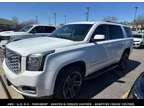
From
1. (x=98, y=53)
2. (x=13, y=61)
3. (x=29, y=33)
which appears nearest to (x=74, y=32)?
(x=98, y=53)

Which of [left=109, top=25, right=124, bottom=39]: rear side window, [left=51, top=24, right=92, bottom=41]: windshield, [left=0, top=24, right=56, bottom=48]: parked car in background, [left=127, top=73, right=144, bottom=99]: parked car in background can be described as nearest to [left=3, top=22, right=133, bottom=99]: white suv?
[left=51, top=24, right=92, bottom=41]: windshield

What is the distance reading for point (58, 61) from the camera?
3.57 meters

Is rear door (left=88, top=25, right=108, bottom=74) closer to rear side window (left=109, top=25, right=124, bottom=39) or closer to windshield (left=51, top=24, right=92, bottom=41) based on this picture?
windshield (left=51, top=24, right=92, bottom=41)

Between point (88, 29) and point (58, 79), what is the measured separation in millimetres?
1637

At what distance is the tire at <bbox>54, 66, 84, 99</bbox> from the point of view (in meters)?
3.69

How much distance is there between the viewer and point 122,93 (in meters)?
4.66

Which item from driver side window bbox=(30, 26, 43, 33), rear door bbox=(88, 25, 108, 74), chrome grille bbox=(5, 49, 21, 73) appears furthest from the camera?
driver side window bbox=(30, 26, 43, 33)

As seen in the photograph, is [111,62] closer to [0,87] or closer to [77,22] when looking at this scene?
[77,22]

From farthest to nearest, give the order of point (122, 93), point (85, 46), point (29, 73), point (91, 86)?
1. point (91, 86)
2. point (122, 93)
3. point (85, 46)
4. point (29, 73)

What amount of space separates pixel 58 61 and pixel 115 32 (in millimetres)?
3091

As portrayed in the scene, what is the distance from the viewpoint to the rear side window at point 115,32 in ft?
19.0

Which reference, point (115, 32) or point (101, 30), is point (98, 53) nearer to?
point (101, 30)

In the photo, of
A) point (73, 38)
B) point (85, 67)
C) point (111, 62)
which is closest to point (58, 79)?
point (85, 67)

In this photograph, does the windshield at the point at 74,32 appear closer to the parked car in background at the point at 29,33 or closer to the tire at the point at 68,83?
the tire at the point at 68,83
